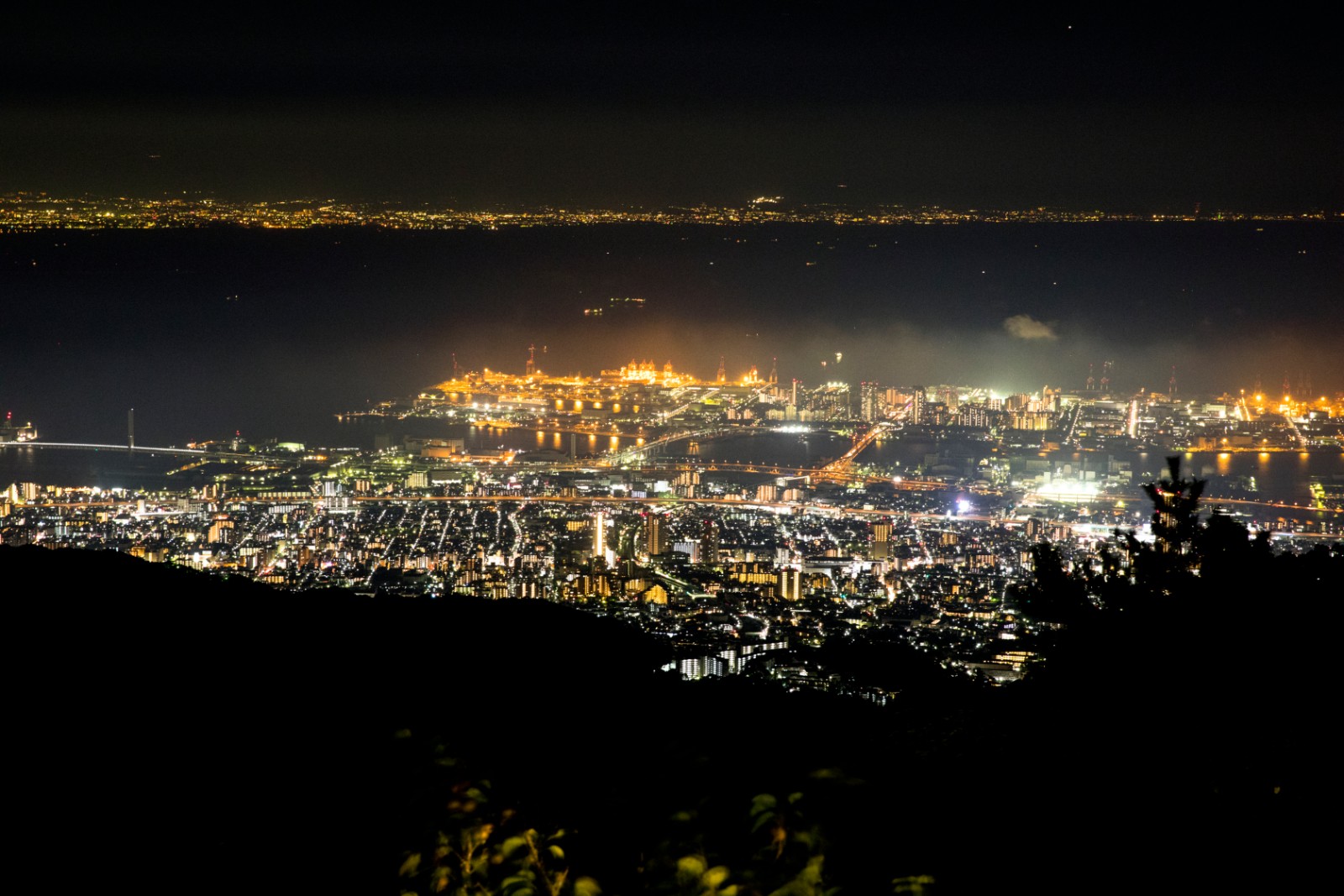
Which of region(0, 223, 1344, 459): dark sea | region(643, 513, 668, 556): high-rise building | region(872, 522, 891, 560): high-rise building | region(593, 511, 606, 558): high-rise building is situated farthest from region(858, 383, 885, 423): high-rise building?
region(593, 511, 606, 558): high-rise building

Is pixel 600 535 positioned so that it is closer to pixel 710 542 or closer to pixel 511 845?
pixel 710 542

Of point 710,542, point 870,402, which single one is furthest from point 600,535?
point 870,402

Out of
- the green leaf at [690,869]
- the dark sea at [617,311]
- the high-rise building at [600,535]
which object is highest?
the dark sea at [617,311]

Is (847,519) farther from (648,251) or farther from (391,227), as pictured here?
(391,227)

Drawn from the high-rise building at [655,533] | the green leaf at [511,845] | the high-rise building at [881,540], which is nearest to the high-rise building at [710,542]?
the high-rise building at [655,533]

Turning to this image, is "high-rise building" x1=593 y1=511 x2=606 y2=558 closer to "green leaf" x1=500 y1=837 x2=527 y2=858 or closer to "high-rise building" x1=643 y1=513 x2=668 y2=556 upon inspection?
"high-rise building" x1=643 y1=513 x2=668 y2=556

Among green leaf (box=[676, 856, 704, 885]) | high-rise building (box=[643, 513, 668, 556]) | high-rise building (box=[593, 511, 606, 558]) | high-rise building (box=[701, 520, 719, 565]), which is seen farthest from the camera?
high-rise building (box=[643, 513, 668, 556])

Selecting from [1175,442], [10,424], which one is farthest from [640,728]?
[10,424]

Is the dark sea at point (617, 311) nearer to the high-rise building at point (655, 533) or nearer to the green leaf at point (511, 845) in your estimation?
the high-rise building at point (655, 533)

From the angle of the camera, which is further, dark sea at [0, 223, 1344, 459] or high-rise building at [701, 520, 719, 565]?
dark sea at [0, 223, 1344, 459]
